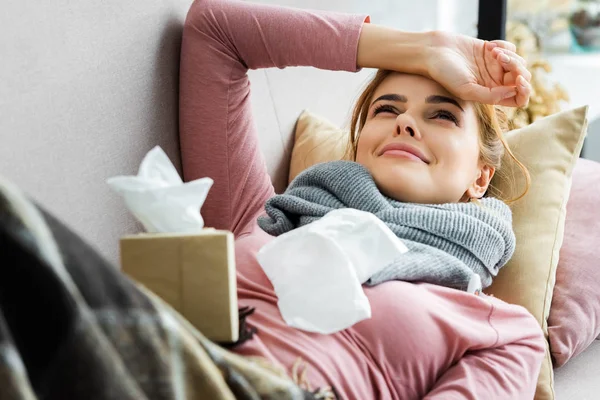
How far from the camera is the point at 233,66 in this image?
4.90 feet

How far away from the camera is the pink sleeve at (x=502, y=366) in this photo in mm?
1096

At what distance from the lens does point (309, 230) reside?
110 centimetres

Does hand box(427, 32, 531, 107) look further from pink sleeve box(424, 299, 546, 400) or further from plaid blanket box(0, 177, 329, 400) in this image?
plaid blanket box(0, 177, 329, 400)

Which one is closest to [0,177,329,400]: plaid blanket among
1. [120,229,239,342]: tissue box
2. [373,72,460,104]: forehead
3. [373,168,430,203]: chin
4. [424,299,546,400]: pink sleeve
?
[120,229,239,342]: tissue box

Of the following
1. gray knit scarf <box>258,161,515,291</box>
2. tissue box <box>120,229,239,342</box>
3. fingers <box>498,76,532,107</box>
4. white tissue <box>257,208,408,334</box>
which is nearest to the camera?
tissue box <box>120,229,239,342</box>

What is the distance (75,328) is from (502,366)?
680mm

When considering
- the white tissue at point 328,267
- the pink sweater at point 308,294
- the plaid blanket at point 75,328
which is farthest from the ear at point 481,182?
the plaid blanket at point 75,328

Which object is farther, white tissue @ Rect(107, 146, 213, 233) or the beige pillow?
the beige pillow

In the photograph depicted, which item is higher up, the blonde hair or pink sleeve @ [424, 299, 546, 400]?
the blonde hair

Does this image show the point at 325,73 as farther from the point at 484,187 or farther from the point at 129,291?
the point at 129,291

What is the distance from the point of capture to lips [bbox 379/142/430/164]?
134 cm

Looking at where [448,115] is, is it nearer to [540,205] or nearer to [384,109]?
[384,109]

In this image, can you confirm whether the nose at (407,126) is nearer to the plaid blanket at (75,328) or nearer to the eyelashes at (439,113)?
the eyelashes at (439,113)

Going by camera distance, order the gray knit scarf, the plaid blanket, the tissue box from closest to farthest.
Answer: the plaid blanket < the tissue box < the gray knit scarf
